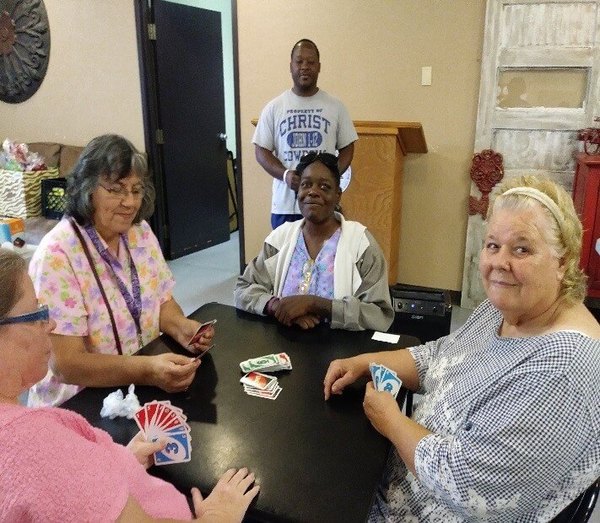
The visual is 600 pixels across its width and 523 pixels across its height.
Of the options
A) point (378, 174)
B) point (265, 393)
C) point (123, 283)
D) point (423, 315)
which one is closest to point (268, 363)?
point (265, 393)

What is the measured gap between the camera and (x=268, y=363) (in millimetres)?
1501

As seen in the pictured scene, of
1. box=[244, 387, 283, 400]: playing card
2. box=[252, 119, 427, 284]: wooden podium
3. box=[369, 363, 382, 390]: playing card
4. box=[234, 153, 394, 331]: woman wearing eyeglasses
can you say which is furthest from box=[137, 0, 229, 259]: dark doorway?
box=[369, 363, 382, 390]: playing card

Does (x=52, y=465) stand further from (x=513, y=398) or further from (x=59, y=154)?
(x=59, y=154)

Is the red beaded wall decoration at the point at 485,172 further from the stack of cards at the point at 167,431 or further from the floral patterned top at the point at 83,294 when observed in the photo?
the stack of cards at the point at 167,431

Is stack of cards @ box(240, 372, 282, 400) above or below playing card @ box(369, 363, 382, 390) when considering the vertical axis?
below

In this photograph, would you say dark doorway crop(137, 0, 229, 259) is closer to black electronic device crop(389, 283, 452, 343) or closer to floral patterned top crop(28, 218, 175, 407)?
black electronic device crop(389, 283, 452, 343)

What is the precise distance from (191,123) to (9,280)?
4.45 m

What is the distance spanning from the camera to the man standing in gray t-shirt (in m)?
3.14

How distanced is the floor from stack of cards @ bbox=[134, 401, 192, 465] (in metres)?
2.72

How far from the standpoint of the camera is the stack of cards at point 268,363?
→ 1.49 metres

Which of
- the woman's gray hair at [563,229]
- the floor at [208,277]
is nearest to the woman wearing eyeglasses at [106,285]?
the woman's gray hair at [563,229]

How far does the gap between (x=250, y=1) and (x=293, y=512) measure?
155 inches

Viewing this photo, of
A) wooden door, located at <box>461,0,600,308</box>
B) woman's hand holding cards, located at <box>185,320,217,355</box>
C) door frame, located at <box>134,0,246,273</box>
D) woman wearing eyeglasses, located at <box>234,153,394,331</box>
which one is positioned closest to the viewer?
woman's hand holding cards, located at <box>185,320,217,355</box>

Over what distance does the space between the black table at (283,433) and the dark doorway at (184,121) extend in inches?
137
